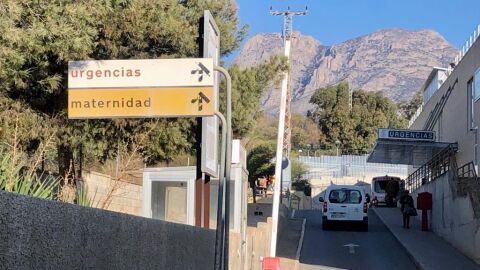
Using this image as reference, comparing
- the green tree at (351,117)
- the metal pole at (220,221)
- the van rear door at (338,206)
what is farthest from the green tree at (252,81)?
the green tree at (351,117)

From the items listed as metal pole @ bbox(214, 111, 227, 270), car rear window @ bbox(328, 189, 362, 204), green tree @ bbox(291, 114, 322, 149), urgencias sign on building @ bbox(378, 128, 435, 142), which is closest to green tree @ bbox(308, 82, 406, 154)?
green tree @ bbox(291, 114, 322, 149)

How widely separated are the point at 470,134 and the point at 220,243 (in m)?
24.7

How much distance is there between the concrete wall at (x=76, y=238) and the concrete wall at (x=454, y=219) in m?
15.6

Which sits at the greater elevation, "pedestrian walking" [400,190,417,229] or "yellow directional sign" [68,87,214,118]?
"yellow directional sign" [68,87,214,118]

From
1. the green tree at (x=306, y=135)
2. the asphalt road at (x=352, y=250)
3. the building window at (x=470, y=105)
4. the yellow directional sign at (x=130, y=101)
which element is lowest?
the asphalt road at (x=352, y=250)

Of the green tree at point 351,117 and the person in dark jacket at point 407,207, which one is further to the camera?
the green tree at point 351,117

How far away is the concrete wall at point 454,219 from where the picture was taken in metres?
19.8

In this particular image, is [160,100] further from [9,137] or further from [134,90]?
[9,137]

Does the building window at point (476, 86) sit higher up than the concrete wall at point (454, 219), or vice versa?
the building window at point (476, 86)

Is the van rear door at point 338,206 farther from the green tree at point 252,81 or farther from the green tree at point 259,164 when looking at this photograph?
the green tree at point 259,164

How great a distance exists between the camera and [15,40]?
23.0ft

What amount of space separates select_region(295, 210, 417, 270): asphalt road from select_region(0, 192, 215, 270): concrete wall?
14.5m

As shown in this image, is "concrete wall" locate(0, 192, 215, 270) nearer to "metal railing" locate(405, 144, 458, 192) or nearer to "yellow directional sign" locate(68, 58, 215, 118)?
"yellow directional sign" locate(68, 58, 215, 118)

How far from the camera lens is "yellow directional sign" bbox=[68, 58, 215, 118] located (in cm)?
762
